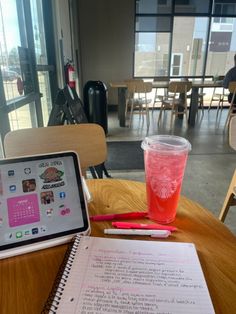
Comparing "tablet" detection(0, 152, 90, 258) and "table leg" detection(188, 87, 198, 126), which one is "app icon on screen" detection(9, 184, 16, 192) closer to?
"tablet" detection(0, 152, 90, 258)

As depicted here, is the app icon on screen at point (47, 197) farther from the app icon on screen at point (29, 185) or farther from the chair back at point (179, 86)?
the chair back at point (179, 86)

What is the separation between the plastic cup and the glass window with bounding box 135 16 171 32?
6028 mm

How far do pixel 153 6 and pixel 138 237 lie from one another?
6410 mm

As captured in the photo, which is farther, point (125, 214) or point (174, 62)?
point (174, 62)

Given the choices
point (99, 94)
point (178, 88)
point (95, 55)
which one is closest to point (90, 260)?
point (99, 94)

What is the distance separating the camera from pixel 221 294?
0.48 m

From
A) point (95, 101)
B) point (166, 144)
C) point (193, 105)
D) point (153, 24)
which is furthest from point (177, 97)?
point (166, 144)

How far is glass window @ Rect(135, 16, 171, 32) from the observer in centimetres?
584

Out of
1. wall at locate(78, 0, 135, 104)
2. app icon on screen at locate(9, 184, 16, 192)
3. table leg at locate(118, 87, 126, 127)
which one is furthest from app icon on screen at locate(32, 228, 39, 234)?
wall at locate(78, 0, 135, 104)

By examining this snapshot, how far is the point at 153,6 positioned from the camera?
5773 millimetres

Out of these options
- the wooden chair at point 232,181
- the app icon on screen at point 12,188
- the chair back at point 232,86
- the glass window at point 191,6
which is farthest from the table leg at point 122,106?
the app icon on screen at point 12,188

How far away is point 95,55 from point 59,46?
2755 mm

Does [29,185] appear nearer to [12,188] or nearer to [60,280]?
[12,188]

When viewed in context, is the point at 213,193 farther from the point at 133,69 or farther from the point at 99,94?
the point at 133,69
